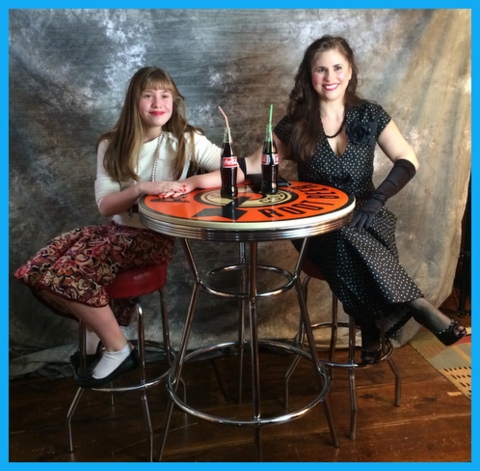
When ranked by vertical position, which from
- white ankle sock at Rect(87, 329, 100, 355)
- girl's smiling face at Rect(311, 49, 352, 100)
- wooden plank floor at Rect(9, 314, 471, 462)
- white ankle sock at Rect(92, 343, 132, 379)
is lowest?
wooden plank floor at Rect(9, 314, 471, 462)

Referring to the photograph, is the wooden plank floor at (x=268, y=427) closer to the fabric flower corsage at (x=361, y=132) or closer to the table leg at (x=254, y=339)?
the table leg at (x=254, y=339)

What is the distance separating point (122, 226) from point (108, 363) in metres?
0.54

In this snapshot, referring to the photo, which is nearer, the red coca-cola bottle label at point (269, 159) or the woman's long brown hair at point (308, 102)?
the red coca-cola bottle label at point (269, 159)

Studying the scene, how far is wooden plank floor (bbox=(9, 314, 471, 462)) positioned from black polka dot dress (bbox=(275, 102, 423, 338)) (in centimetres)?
43

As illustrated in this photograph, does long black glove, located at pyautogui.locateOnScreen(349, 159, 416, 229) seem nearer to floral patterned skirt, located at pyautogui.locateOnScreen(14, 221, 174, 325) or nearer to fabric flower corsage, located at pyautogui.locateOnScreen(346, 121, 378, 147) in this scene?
fabric flower corsage, located at pyautogui.locateOnScreen(346, 121, 378, 147)

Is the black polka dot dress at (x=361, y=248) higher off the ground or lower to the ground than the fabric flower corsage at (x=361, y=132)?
lower

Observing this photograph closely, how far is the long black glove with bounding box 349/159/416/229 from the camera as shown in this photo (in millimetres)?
2227

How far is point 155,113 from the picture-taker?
231cm

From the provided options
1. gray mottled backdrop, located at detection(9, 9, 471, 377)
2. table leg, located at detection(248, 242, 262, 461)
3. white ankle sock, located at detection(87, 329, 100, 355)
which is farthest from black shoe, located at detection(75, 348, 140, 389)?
gray mottled backdrop, located at detection(9, 9, 471, 377)

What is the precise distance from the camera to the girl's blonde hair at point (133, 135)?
2305mm

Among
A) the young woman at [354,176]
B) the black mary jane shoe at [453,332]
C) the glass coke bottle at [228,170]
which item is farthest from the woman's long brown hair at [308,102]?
the black mary jane shoe at [453,332]

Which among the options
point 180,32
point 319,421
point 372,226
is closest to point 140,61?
point 180,32

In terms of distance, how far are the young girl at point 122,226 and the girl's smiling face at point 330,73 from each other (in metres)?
0.50

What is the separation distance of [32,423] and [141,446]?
0.51 meters
